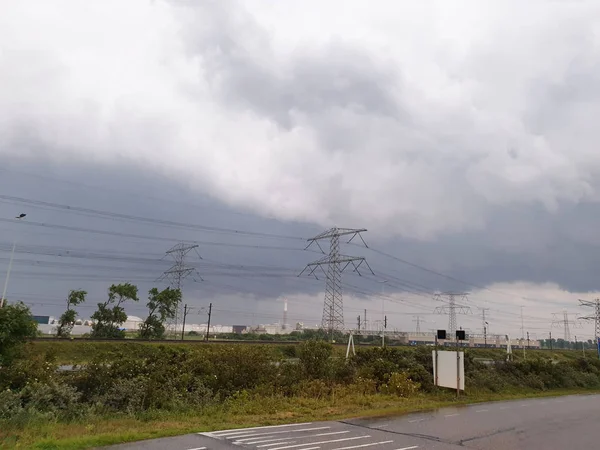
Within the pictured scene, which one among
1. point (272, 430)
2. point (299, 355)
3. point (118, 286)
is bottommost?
point (272, 430)

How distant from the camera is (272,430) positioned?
14117mm

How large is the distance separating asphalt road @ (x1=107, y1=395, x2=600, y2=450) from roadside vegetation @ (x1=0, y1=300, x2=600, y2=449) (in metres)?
1.39

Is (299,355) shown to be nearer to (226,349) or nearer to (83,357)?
(226,349)

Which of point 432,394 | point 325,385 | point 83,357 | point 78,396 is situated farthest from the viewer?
point 83,357

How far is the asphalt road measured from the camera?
11969 millimetres

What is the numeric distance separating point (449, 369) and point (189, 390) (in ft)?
48.1

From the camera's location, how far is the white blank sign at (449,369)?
25.6 meters

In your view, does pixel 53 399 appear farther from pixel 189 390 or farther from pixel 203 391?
pixel 203 391

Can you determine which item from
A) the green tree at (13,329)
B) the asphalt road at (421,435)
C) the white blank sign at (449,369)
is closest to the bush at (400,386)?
the white blank sign at (449,369)

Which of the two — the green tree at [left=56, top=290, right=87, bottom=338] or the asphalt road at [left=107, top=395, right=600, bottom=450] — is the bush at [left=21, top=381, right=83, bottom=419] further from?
the green tree at [left=56, top=290, right=87, bottom=338]

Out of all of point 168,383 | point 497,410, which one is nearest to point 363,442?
point 168,383

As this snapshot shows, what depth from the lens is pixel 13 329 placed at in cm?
1816

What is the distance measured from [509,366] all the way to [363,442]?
26182 mm

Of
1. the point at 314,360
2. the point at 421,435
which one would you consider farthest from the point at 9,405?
the point at 314,360
